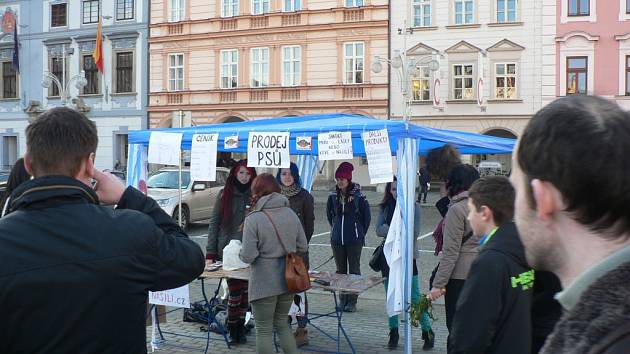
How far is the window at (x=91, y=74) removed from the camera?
3394 cm

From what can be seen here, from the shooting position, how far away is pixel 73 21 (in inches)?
1351

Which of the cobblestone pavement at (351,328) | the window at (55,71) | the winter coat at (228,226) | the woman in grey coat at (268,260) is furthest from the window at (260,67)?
the woman in grey coat at (268,260)

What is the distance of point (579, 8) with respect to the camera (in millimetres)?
26891

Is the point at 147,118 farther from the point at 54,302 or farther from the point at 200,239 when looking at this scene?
the point at 54,302

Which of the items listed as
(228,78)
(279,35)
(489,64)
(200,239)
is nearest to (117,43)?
(228,78)

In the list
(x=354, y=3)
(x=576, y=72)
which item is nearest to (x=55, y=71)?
(x=354, y=3)

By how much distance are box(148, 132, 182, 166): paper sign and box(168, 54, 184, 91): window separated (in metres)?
26.0

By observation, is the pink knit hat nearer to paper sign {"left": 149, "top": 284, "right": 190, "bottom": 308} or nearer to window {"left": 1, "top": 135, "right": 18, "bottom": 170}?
paper sign {"left": 149, "top": 284, "right": 190, "bottom": 308}

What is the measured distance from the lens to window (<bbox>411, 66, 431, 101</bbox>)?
28.5m

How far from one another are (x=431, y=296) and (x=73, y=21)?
33585 mm

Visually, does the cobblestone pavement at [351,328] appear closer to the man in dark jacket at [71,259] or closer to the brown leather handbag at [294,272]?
the brown leather handbag at [294,272]

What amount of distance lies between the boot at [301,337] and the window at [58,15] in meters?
32.2

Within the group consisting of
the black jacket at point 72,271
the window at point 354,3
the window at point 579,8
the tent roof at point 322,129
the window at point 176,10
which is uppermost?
the window at point 176,10

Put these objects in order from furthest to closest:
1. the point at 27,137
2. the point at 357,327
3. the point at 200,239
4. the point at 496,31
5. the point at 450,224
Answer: the point at 496,31
the point at 200,239
the point at 357,327
the point at 450,224
the point at 27,137
